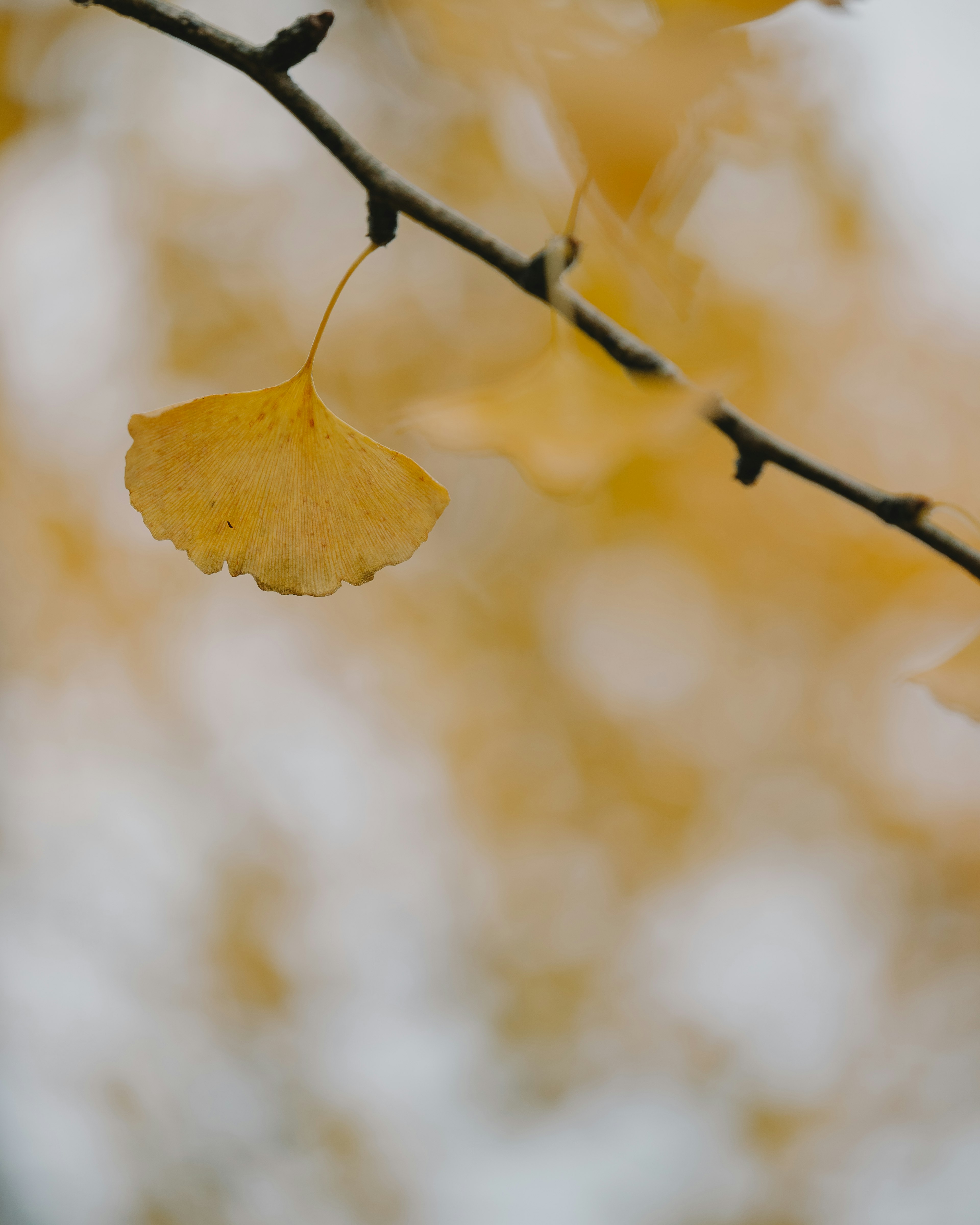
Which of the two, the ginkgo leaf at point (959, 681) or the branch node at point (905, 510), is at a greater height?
the branch node at point (905, 510)

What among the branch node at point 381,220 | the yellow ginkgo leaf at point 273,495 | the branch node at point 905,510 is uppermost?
the branch node at point 381,220

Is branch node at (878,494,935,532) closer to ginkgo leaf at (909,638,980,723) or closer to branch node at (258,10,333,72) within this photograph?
ginkgo leaf at (909,638,980,723)

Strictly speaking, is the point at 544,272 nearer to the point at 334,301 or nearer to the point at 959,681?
the point at 334,301

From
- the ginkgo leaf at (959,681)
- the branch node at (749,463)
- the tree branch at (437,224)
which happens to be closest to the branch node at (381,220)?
the tree branch at (437,224)

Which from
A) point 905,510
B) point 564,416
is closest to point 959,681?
point 905,510

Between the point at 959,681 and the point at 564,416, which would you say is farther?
the point at 959,681

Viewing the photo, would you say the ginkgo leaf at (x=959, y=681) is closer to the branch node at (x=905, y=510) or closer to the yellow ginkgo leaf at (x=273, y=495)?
the branch node at (x=905, y=510)

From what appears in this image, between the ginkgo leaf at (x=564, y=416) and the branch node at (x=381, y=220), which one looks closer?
the ginkgo leaf at (x=564, y=416)

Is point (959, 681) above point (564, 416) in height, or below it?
below
